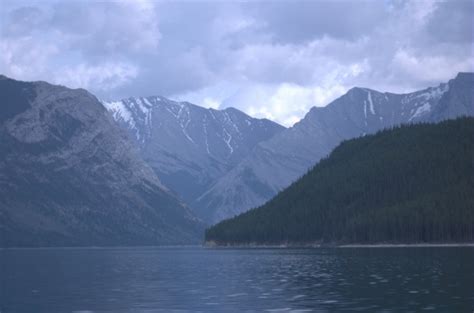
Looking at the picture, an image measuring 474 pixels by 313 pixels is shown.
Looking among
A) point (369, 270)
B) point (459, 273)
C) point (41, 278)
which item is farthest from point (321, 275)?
point (41, 278)

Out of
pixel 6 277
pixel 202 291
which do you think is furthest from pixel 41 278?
pixel 202 291

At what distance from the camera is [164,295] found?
374ft

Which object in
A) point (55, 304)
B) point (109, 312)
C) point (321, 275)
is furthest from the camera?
point (321, 275)

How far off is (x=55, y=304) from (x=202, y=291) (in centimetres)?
2293

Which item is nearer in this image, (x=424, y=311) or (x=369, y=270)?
(x=424, y=311)

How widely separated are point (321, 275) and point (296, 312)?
56.3 m

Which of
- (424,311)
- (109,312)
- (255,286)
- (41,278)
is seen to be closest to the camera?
(424,311)

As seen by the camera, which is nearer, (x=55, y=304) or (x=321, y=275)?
(x=55, y=304)

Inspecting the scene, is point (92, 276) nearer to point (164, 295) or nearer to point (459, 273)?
A: point (164, 295)

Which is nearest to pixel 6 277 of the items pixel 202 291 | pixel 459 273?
pixel 202 291

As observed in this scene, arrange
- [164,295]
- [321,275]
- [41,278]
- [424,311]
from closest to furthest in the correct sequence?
[424,311], [164,295], [321,275], [41,278]

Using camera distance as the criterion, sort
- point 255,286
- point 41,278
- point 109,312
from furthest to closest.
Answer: point 41,278, point 255,286, point 109,312

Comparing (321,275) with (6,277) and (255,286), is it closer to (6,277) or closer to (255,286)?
(255,286)

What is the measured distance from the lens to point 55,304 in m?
104
